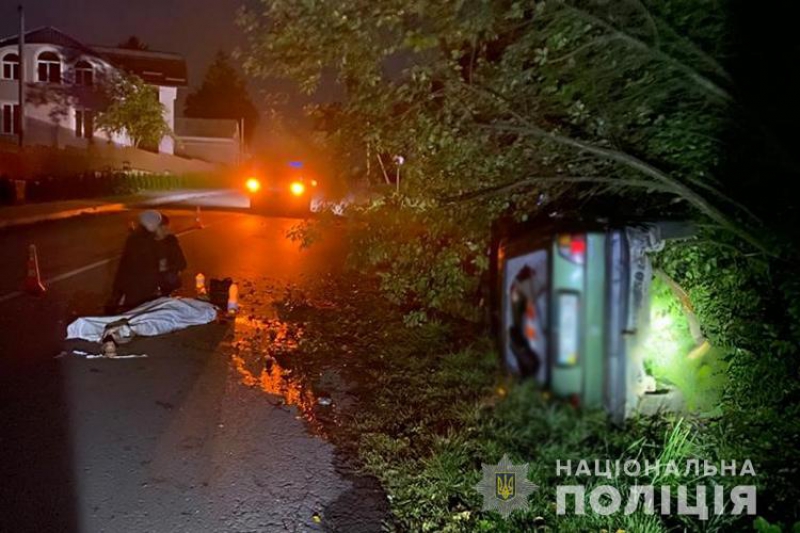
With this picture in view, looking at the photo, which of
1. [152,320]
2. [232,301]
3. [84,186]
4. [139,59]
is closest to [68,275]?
A: [232,301]

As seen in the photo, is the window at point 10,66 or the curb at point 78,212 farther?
the window at point 10,66

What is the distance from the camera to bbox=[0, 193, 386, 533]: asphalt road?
414cm

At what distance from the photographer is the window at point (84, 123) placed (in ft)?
152

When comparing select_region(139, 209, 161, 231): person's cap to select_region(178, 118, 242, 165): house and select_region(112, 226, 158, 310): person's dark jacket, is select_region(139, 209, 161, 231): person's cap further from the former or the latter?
select_region(178, 118, 242, 165): house

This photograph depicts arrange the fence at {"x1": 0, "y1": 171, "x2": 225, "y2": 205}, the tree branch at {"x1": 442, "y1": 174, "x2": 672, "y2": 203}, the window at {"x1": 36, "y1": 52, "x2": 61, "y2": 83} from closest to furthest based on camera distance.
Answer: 1. the tree branch at {"x1": 442, "y1": 174, "x2": 672, "y2": 203}
2. the fence at {"x1": 0, "y1": 171, "x2": 225, "y2": 205}
3. the window at {"x1": 36, "y1": 52, "x2": 61, "y2": 83}

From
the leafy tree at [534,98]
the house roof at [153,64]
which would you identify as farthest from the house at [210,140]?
the leafy tree at [534,98]

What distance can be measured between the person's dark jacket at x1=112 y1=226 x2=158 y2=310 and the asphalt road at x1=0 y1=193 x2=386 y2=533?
705 mm

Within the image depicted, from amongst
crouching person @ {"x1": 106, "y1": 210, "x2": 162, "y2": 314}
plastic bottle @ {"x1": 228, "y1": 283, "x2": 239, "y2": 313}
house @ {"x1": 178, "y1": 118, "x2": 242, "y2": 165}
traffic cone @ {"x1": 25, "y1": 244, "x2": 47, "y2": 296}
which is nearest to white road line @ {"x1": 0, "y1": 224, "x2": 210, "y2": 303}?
traffic cone @ {"x1": 25, "y1": 244, "x2": 47, "y2": 296}

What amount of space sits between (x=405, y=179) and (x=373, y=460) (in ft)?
8.78

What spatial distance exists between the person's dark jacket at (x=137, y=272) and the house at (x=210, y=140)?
66.7 metres

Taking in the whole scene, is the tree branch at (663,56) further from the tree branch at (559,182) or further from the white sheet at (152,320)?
the white sheet at (152,320)

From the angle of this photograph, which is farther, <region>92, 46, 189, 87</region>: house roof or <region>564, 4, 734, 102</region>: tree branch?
<region>92, 46, 189, 87</region>: house roof

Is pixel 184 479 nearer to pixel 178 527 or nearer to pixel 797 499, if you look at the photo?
pixel 178 527

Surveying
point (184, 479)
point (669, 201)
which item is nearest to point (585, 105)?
point (669, 201)
